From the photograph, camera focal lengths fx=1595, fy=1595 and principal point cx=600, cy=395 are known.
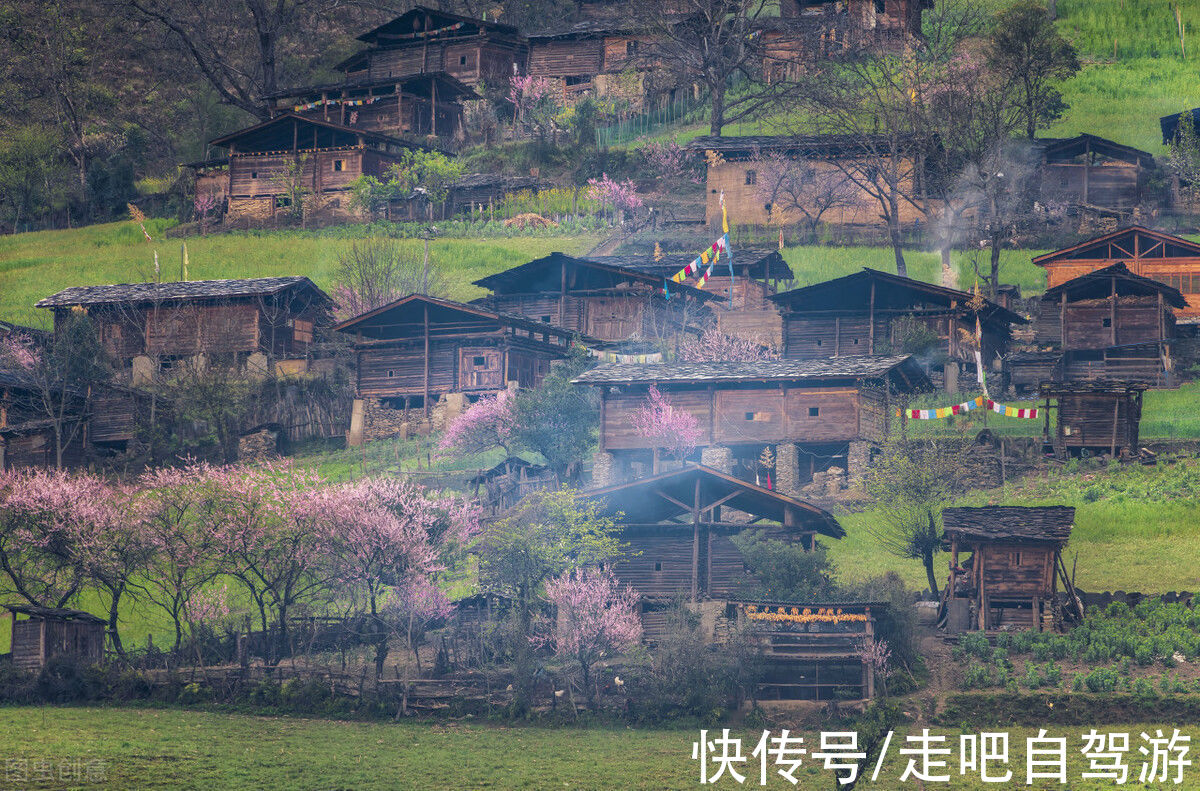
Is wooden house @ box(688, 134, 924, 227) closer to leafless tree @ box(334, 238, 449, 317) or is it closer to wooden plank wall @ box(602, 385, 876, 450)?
leafless tree @ box(334, 238, 449, 317)

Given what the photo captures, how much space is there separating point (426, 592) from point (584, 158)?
52.5 m

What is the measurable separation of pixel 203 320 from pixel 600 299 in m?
17.2

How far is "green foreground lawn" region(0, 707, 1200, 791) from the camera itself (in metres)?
31.6

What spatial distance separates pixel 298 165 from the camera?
88.2 meters

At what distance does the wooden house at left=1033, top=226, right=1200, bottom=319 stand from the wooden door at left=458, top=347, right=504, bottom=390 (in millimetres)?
24217

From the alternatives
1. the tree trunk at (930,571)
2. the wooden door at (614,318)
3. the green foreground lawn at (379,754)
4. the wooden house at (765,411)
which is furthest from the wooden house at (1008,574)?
the wooden door at (614,318)

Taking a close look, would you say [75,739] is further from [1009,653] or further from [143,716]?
[1009,653]

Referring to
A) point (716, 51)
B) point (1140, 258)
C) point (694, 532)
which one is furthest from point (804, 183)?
point (694, 532)

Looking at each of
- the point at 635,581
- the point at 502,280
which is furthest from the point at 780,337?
the point at 635,581

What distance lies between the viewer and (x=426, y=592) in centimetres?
4116

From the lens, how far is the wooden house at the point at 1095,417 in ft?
171

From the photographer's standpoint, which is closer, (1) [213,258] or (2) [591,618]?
(2) [591,618]

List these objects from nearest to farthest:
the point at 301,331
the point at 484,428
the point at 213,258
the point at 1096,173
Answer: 1. the point at 484,428
2. the point at 301,331
3. the point at 213,258
4. the point at 1096,173

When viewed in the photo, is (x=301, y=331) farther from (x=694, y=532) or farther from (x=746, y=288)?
(x=694, y=532)
